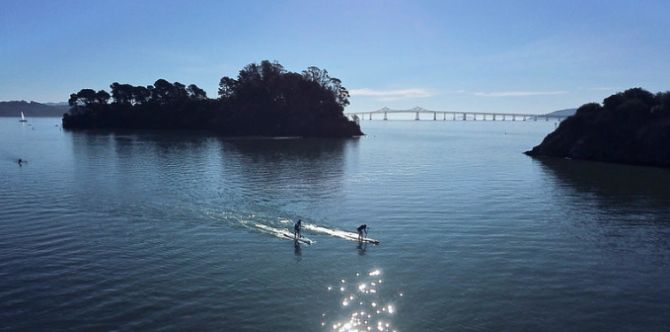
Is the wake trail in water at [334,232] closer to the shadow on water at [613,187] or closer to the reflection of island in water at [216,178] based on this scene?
the reflection of island in water at [216,178]

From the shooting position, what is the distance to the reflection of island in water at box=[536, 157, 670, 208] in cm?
5884

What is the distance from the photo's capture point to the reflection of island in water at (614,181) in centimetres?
5884

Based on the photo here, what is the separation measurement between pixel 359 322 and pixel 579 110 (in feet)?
364

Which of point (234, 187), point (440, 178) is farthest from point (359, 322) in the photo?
point (440, 178)

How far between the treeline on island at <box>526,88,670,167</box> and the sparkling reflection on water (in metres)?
85.9

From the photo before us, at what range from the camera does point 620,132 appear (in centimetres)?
10288

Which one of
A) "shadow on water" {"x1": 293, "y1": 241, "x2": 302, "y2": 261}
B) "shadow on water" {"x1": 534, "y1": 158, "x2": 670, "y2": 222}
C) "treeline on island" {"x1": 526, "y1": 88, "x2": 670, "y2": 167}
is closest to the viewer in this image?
"shadow on water" {"x1": 293, "y1": 241, "x2": 302, "y2": 261}

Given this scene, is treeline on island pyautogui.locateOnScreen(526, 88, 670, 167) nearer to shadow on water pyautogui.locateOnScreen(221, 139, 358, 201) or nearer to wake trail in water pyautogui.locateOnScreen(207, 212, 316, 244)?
shadow on water pyautogui.locateOnScreen(221, 139, 358, 201)

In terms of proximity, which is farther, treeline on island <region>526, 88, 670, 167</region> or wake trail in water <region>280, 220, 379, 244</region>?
treeline on island <region>526, 88, 670, 167</region>

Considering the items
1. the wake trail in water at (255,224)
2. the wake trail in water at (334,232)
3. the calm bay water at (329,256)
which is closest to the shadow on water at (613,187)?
the calm bay water at (329,256)

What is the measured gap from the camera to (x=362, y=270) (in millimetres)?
30578

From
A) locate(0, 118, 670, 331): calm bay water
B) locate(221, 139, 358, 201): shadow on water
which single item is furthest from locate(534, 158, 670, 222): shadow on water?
locate(221, 139, 358, 201): shadow on water

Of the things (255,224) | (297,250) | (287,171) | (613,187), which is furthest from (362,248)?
(613,187)

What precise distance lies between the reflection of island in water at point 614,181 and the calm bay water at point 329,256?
695 millimetres
